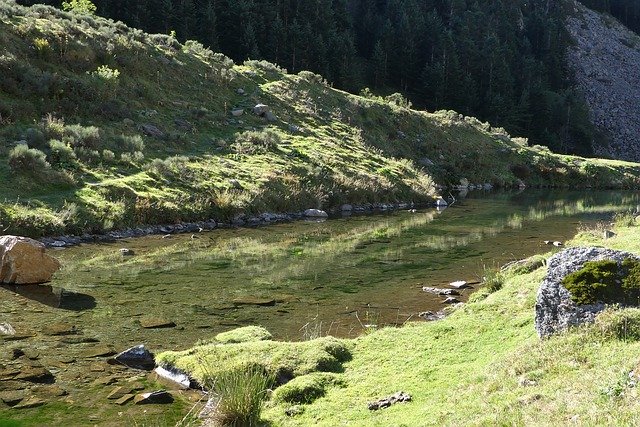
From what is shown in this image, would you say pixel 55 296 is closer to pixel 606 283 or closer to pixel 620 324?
pixel 606 283

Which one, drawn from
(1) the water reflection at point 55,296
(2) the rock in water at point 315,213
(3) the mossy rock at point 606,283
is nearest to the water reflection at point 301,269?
(1) the water reflection at point 55,296

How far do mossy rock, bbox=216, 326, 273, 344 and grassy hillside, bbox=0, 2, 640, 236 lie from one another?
46.8 feet

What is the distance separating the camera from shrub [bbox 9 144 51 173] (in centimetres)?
2760

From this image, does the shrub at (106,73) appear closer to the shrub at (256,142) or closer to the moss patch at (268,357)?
the shrub at (256,142)

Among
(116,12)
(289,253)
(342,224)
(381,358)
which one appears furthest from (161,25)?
(381,358)

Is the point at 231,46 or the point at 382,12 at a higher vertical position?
the point at 382,12

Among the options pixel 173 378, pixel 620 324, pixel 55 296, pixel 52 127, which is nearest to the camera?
pixel 620 324

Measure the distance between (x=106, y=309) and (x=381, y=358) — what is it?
776 centimetres

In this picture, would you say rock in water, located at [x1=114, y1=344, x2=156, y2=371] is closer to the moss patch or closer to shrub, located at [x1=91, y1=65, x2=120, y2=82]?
the moss patch

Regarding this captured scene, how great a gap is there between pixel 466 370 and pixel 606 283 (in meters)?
2.37

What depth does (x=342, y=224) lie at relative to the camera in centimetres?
3356

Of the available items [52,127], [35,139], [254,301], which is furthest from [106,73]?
[254,301]

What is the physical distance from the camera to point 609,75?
13425 centimetres

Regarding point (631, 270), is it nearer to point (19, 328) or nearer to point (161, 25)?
point (19, 328)
